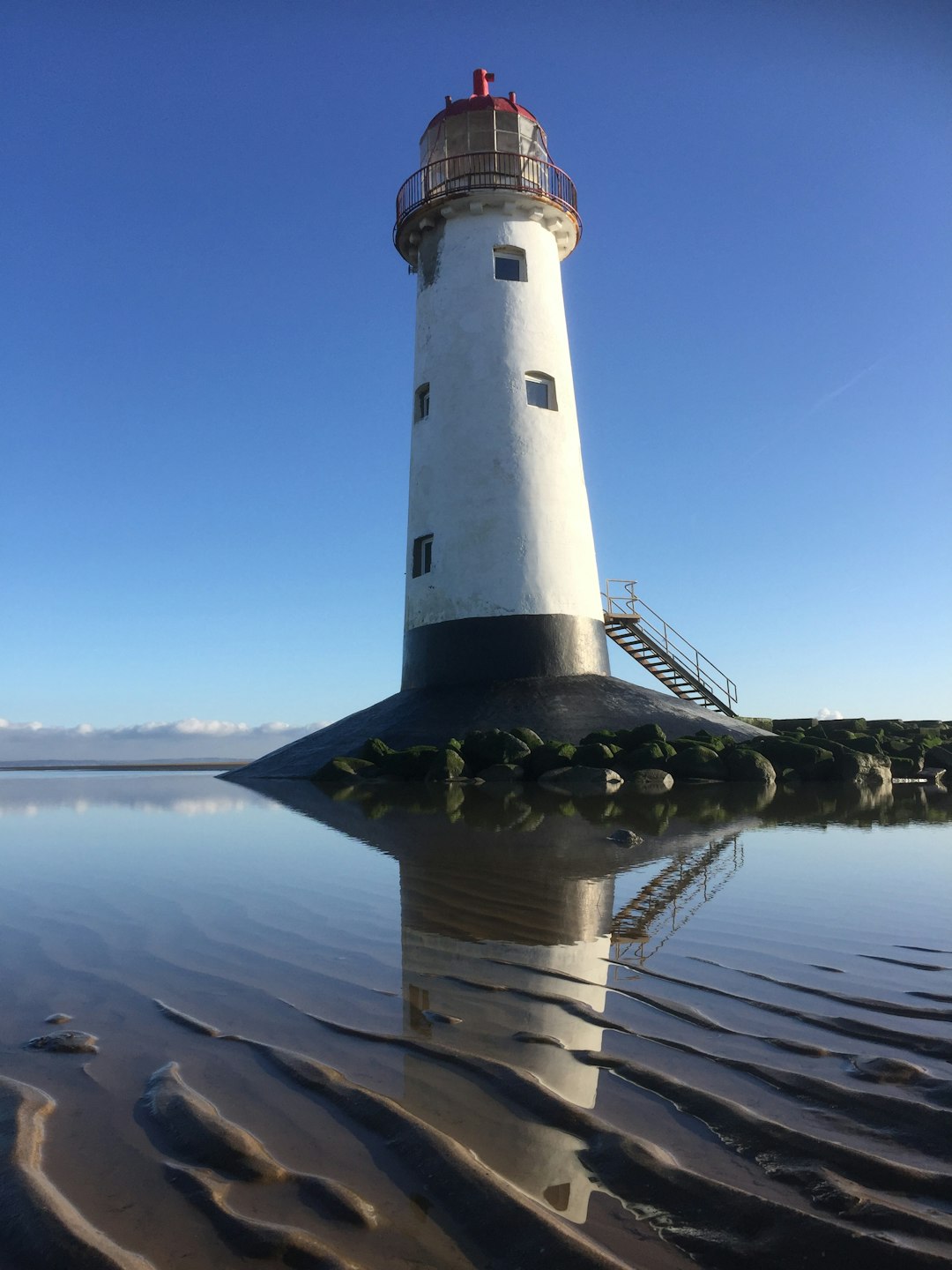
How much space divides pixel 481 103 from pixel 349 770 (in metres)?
17.7

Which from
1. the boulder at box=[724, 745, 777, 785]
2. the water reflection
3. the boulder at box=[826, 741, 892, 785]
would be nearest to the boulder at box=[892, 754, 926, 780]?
the boulder at box=[826, 741, 892, 785]

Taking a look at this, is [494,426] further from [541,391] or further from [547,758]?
[547,758]

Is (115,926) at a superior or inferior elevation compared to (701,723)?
inferior

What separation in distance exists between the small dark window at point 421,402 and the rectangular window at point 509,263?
325cm

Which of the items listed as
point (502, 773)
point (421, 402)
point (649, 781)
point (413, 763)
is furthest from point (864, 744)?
point (421, 402)

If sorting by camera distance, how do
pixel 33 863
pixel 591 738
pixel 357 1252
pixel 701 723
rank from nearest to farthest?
1. pixel 357 1252
2. pixel 33 863
3. pixel 591 738
4. pixel 701 723

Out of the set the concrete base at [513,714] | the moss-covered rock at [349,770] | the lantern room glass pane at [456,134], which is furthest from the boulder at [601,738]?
the lantern room glass pane at [456,134]

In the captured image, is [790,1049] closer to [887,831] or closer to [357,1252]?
[357,1252]

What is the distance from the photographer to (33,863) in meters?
7.45

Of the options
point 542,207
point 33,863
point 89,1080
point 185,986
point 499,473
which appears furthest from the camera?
point 542,207

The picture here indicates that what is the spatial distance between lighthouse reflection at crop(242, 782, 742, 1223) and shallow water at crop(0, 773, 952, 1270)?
→ 0.02 meters

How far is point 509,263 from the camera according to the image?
21328 millimetres

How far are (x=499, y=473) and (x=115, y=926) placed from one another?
16046 millimetres

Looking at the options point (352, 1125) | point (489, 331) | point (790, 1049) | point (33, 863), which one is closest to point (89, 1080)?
point (352, 1125)
